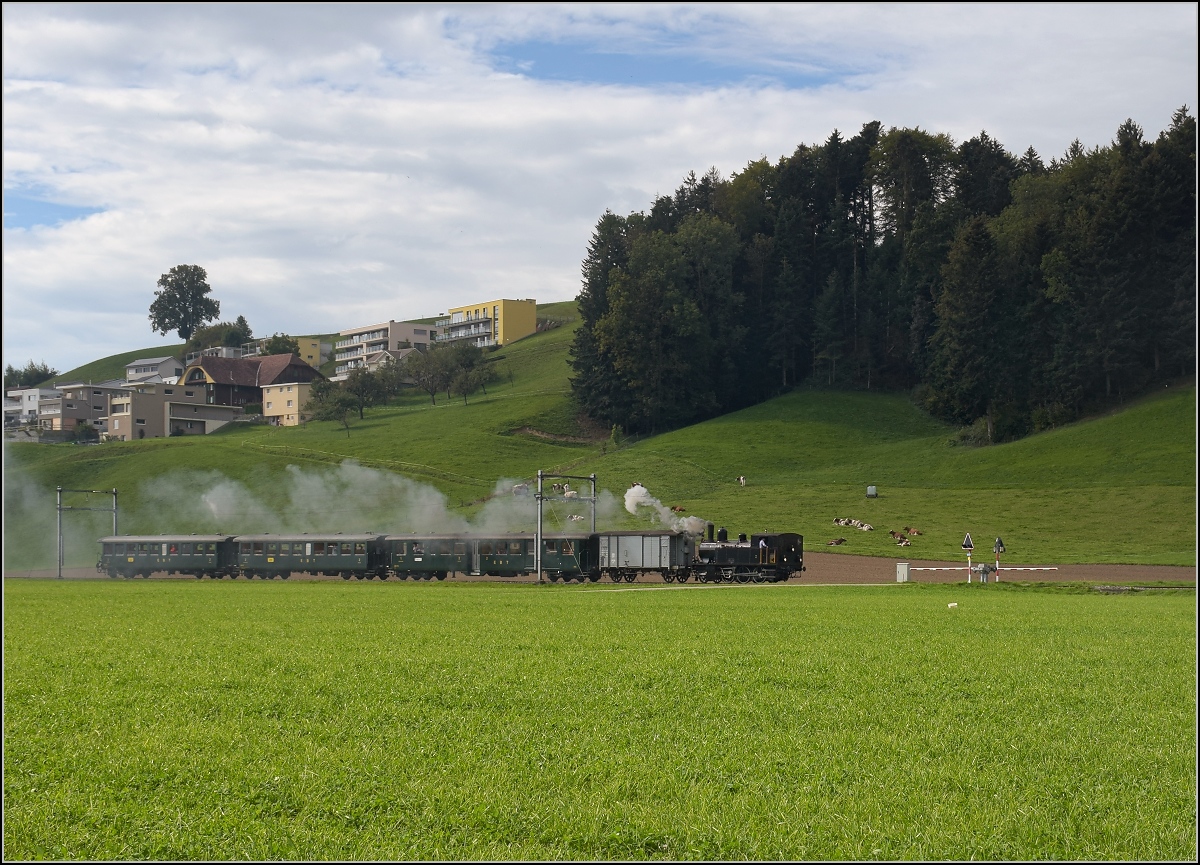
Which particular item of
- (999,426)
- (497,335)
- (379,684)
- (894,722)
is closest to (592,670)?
(379,684)

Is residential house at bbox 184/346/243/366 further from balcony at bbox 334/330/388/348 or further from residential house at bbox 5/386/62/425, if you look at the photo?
residential house at bbox 5/386/62/425

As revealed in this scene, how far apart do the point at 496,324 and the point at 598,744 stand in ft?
544

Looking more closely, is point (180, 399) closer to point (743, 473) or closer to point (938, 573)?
point (743, 473)

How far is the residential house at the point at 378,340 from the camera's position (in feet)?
596

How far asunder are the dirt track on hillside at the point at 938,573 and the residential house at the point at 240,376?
298 feet

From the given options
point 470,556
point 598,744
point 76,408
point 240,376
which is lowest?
point 470,556

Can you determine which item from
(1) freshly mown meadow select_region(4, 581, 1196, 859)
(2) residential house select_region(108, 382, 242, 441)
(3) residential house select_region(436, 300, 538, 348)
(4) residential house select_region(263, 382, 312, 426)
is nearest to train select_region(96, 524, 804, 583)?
(1) freshly mown meadow select_region(4, 581, 1196, 859)

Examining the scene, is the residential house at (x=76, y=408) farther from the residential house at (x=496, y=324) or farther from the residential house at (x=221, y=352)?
the residential house at (x=496, y=324)

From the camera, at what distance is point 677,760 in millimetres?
11250

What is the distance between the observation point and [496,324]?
6919 inches

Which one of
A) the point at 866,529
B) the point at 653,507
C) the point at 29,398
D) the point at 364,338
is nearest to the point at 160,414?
the point at 29,398

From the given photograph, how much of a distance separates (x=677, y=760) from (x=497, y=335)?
166 m

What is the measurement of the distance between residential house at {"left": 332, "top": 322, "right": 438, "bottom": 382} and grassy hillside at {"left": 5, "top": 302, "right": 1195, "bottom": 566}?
2544 inches

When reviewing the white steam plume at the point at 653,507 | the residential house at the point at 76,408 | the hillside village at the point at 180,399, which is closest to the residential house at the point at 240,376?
the hillside village at the point at 180,399
